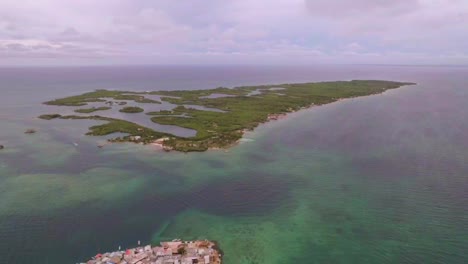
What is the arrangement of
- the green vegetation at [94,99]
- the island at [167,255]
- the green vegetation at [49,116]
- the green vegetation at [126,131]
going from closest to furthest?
the island at [167,255]
the green vegetation at [126,131]
the green vegetation at [49,116]
the green vegetation at [94,99]

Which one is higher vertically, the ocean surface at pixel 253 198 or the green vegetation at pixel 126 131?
the green vegetation at pixel 126 131

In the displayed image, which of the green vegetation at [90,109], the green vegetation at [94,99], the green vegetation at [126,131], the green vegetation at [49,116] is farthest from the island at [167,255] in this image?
the green vegetation at [94,99]

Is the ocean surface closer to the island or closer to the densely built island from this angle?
the island

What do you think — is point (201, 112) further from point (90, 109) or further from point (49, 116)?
point (49, 116)

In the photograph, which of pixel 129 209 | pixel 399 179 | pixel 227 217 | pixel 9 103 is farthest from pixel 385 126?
pixel 9 103

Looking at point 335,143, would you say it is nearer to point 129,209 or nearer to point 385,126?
point 385,126

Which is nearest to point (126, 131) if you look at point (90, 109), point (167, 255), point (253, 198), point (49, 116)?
point (49, 116)

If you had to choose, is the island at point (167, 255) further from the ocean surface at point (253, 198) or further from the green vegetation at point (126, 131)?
the green vegetation at point (126, 131)
